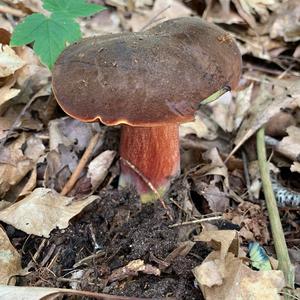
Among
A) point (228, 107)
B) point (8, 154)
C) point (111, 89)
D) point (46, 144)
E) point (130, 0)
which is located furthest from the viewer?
point (130, 0)

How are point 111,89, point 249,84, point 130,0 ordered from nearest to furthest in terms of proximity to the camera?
point 111,89 → point 249,84 → point 130,0

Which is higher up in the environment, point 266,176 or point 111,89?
point 111,89

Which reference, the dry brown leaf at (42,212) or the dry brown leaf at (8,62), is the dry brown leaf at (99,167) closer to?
the dry brown leaf at (42,212)

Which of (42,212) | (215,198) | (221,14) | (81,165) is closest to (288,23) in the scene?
(221,14)

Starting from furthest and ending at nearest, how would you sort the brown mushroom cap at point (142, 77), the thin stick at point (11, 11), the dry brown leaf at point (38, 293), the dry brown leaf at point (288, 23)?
1. the dry brown leaf at point (288, 23)
2. the thin stick at point (11, 11)
3. the brown mushroom cap at point (142, 77)
4. the dry brown leaf at point (38, 293)

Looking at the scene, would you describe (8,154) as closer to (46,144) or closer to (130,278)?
(46,144)

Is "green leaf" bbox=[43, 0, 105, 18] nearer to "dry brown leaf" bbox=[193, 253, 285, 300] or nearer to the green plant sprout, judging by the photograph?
the green plant sprout

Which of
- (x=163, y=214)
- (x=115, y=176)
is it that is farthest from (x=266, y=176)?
(x=115, y=176)

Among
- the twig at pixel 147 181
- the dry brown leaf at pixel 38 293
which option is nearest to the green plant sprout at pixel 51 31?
the twig at pixel 147 181
